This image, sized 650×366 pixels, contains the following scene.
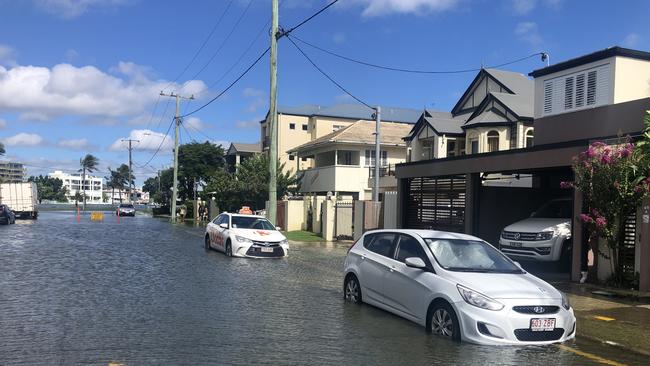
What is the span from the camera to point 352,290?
10.4m

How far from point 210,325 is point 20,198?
45.4m

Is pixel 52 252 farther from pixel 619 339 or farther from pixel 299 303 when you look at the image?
pixel 619 339

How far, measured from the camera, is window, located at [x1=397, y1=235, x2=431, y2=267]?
28.4ft

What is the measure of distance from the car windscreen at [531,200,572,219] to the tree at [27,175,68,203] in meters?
152

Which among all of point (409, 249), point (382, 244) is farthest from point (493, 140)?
point (409, 249)

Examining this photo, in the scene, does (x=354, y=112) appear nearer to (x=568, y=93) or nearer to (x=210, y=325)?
(x=568, y=93)

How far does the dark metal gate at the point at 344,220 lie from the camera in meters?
27.2

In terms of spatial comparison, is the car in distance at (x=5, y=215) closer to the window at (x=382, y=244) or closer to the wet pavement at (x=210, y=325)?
the wet pavement at (x=210, y=325)

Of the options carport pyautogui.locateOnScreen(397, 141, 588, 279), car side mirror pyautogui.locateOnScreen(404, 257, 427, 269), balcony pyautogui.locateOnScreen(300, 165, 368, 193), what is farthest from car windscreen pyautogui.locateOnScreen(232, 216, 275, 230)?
balcony pyautogui.locateOnScreen(300, 165, 368, 193)

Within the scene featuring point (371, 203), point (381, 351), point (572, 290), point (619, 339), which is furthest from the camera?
point (371, 203)

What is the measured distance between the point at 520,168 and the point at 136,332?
11116mm

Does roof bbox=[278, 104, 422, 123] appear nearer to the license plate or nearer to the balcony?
the balcony

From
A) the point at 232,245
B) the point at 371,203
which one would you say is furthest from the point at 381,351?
the point at 371,203

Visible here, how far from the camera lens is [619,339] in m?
8.21
